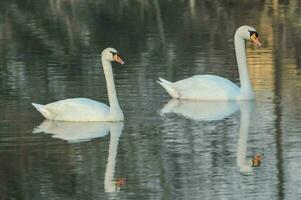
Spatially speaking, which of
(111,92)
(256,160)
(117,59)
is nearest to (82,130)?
(111,92)

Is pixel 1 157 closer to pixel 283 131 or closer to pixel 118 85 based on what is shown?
pixel 283 131

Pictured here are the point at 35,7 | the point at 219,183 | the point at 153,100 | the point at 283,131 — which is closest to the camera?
the point at 219,183

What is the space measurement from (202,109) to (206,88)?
2.51ft

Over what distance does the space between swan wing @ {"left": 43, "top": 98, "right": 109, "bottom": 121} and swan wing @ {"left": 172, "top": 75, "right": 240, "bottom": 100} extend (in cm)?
229

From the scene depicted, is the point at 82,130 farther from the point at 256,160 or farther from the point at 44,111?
the point at 256,160

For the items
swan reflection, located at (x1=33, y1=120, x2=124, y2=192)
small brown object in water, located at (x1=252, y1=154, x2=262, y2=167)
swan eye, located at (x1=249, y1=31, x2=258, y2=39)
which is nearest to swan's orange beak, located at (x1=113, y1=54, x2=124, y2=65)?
swan reflection, located at (x1=33, y1=120, x2=124, y2=192)

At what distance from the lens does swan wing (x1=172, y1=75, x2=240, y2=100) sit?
1705 centimetres

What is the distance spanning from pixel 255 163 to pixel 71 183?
1949 millimetres

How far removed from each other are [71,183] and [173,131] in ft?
10.5

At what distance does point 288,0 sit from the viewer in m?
37.8

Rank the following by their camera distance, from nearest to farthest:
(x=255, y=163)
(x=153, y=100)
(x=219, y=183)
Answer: (x=219, y=183), (x=255, y=163), (x=153, y=100)

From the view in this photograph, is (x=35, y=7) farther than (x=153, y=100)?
Yes

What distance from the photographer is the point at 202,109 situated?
54.1 feet

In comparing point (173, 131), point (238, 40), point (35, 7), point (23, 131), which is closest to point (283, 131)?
point (173, 131)
